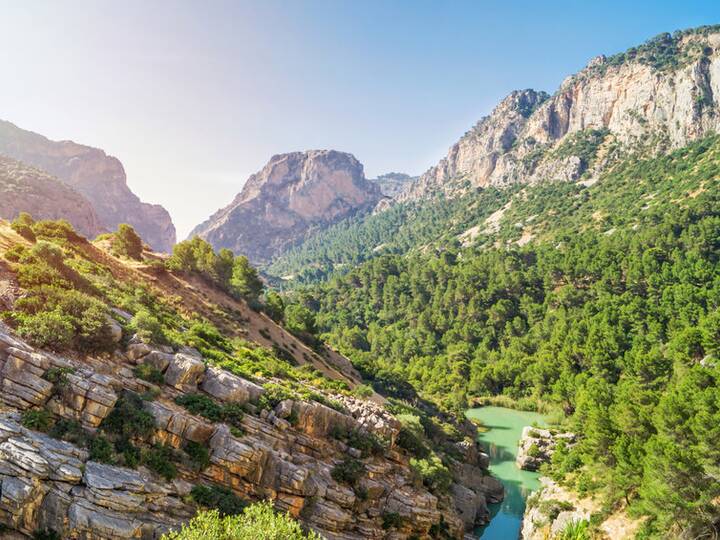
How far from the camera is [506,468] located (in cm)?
5519

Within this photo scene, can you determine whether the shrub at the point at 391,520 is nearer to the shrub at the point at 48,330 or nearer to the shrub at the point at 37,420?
the shrub at the point at 37,420

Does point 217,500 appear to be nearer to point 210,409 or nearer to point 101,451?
point 210,409

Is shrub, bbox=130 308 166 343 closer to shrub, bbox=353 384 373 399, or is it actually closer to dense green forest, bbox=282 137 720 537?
shrub, bbox=353 384 373 399

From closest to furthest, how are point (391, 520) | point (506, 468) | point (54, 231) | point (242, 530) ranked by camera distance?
→ point (242, 530)
point (391, 520)
point (54, 231)
point (506, 468)

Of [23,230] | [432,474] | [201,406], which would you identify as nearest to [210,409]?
[201,406]

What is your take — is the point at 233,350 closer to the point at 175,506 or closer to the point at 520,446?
the point at 175,506

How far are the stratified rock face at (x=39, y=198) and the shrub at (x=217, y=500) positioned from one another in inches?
4526

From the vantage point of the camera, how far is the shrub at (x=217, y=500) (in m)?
20.5

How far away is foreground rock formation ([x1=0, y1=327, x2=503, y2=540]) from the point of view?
1661cm

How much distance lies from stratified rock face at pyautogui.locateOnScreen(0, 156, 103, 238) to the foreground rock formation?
109274 millimetres

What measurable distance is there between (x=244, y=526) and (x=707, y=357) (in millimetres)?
70015

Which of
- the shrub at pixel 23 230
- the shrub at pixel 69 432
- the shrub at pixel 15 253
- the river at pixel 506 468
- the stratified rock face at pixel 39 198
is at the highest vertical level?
the stratified rock face at pixel 39 198

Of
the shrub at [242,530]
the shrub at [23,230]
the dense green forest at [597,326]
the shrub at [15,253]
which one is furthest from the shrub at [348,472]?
the shrub at [23,230]

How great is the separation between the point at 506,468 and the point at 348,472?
37.0 meters
